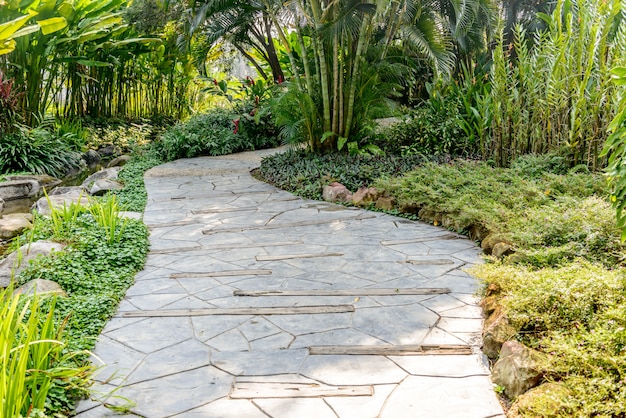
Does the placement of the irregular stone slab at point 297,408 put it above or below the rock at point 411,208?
below

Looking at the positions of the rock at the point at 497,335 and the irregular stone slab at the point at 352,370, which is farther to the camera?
the rock at the point at 497,335

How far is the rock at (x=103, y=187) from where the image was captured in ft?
25.4

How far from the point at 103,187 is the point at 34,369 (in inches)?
218

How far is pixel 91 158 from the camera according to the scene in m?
11.2

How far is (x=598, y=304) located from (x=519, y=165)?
3936mm

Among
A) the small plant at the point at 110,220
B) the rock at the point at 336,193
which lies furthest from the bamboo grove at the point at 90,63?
the rock at the point at 336,193

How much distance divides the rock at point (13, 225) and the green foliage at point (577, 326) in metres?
5.02

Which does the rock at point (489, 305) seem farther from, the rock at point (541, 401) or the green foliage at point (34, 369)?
the green foliage at point (34, 369)

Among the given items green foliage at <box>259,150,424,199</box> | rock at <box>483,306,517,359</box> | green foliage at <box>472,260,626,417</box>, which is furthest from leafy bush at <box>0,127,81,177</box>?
rock at <box>483,306,517,359</box>

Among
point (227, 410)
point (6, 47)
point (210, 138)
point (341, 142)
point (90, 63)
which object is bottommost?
point (227, 410)

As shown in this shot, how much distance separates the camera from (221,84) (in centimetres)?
1241

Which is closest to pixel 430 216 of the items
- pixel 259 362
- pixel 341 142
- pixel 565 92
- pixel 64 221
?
pixel 565 92

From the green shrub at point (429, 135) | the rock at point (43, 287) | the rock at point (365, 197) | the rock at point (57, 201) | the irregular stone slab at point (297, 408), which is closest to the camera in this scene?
the irregular stone slab at point (297, 408)

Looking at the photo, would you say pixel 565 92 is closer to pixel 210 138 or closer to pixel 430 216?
pixel 430 216
